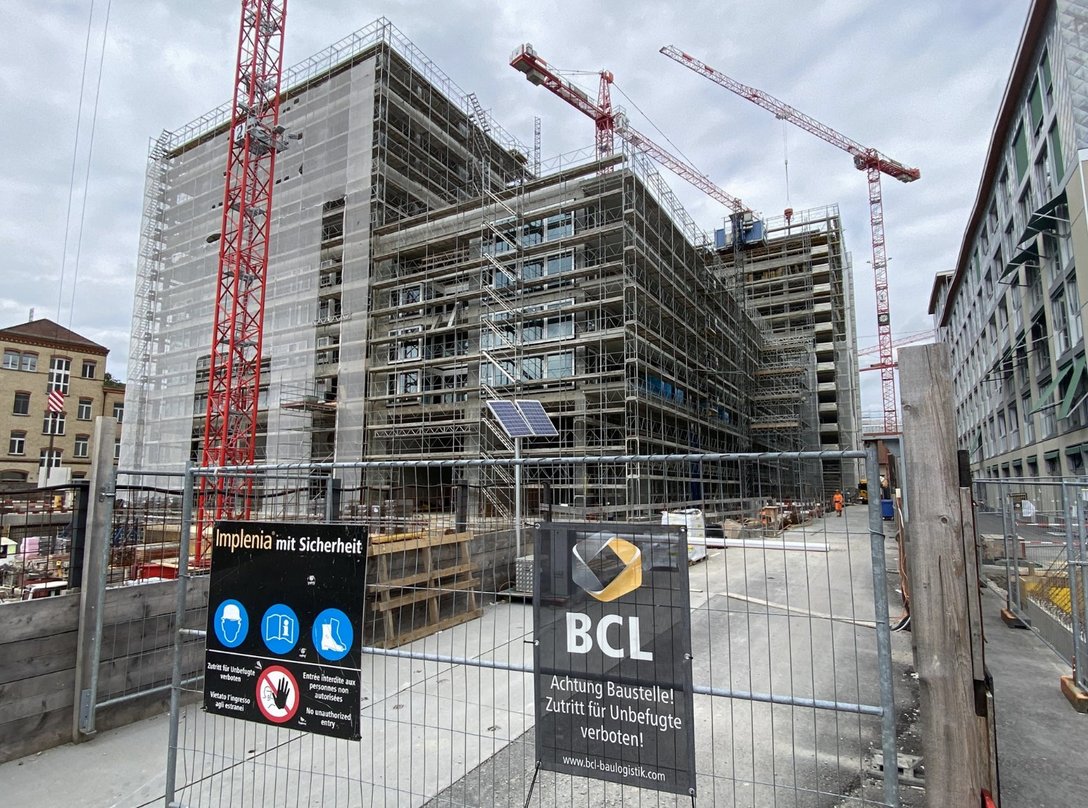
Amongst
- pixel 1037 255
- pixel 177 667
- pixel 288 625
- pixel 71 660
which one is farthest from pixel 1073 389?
pixel 71 660

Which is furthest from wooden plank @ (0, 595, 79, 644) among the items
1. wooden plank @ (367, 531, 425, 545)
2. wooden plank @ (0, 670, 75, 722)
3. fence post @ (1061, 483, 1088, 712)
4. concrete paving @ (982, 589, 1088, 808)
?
fence post @ (1061, 483, 1088, 712)

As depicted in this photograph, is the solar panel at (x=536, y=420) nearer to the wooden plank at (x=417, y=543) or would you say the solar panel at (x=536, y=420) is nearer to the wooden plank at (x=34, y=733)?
the wooden plank at (x=417, y=543)

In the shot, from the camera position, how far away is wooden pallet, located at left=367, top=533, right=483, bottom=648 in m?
6.76

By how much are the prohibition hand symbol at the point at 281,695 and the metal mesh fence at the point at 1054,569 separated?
6315mm

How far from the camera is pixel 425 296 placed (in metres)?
31.0

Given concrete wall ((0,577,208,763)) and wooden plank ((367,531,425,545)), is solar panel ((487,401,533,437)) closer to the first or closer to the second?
wooden plank ((367,531,425,545))

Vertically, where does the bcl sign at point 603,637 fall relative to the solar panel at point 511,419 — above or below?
below

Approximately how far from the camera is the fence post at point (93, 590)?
483 centimetres

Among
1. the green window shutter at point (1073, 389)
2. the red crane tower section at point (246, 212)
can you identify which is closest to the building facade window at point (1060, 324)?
the green window shutter at point (1073, 389)

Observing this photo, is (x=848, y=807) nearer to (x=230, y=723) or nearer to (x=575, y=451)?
(x=230, y=723)

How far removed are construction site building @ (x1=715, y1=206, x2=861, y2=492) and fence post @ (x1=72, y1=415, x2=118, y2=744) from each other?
4394 centimetres

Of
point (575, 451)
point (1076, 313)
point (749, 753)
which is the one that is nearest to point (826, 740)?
point (749, 753)

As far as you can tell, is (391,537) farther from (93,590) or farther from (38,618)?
(38,618)

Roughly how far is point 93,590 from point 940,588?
6031 millimetres
